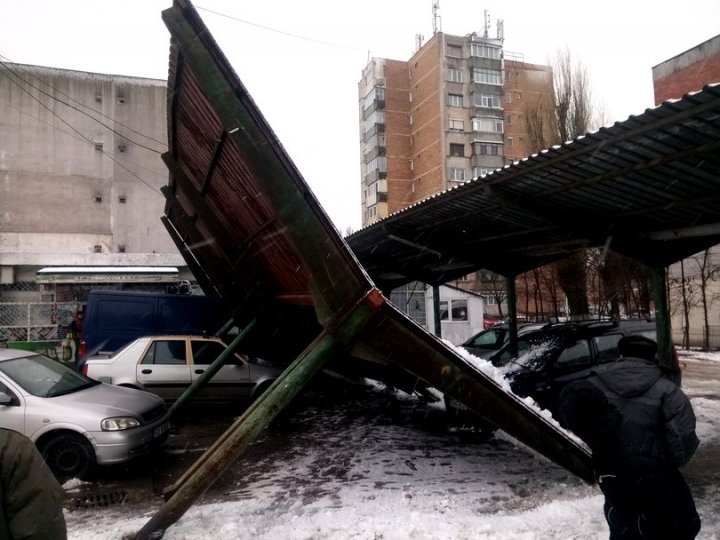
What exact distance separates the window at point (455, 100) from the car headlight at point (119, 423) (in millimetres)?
46233

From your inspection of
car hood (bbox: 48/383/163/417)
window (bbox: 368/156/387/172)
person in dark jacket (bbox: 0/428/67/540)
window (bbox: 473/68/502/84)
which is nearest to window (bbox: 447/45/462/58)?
window (bbox: 473/68/502/84)

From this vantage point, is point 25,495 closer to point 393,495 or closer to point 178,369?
point 393,495

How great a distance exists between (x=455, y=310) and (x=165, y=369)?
1250 cm

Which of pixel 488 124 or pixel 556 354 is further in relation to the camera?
pixel 488 124

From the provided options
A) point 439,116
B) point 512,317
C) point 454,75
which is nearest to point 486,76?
point 454,75

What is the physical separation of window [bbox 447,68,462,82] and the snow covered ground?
4416cm

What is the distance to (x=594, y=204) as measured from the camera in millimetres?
6430

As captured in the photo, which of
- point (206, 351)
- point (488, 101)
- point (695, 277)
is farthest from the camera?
point (488, 101)

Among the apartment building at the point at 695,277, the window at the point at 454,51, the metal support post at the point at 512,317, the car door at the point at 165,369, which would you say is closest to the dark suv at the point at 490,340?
the metal support post at the point at 512,317

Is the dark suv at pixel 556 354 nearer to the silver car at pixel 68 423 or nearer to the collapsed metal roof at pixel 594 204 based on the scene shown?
the collapsed metal roof at pixel 594 204

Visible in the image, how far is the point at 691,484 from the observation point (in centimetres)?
553

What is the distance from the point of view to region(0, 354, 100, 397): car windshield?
5.99 meters

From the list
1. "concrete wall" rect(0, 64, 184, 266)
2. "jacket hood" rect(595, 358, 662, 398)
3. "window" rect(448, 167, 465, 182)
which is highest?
"window" rect(448, 167, 465, 182)

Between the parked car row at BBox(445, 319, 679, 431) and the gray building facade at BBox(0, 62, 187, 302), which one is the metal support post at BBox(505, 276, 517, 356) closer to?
the parked car row at BBox(445, 319, 679, 431)
